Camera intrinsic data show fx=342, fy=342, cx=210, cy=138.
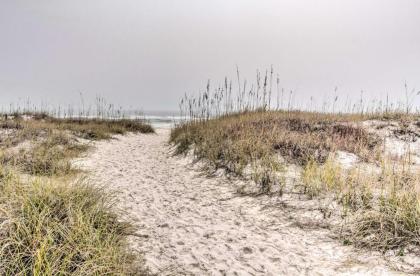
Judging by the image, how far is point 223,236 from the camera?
14.6 feet

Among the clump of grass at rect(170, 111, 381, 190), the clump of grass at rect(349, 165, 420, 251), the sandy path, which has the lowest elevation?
the sandy path

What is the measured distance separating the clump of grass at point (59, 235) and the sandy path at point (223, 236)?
443mm

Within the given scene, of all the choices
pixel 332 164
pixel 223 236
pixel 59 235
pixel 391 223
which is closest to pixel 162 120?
pixel 332 164

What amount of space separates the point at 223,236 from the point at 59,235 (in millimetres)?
1988

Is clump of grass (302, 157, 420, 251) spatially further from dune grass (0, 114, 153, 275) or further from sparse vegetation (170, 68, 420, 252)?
dune grass (0, 114, 153, 275)

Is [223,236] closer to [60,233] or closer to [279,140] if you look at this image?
[60,233]

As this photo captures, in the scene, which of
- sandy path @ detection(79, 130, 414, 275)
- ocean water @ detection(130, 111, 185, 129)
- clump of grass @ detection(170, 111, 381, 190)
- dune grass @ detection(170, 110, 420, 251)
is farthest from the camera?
ocean water @ detection(130, 111, 185, 129)

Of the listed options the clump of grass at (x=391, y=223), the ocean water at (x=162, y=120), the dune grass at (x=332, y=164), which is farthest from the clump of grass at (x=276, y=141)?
the ocean water at (x=162, y=120)

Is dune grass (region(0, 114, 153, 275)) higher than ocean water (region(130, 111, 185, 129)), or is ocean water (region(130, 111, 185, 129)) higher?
ocean water (region(130, 111, 185, 129))

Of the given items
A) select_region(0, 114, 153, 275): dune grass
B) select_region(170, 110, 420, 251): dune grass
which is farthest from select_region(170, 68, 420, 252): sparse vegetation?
select_region(0, 114, 153, 275): dune grass

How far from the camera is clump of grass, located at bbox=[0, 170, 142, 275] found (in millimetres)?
2930

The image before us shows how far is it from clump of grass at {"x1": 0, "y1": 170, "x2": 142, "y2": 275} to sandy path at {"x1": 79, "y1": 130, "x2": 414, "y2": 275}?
443 mm

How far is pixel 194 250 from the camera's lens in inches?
156

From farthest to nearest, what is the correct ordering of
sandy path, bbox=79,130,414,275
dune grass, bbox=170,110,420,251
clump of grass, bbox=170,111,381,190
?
clump of grass, bbox=170,111,381,190
dune grass, bbox=170,110,420,251
sandy path, bbox=79,130,414,275
